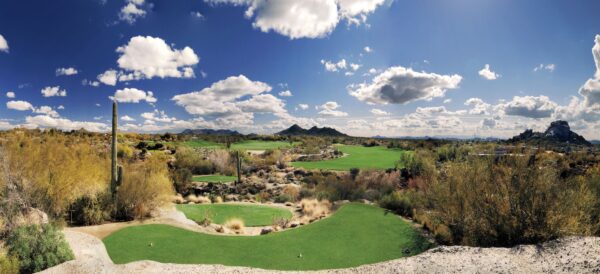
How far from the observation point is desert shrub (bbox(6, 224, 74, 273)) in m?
7.24

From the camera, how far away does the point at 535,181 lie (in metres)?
7.92

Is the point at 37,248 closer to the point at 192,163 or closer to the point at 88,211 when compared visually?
the point at 88,211

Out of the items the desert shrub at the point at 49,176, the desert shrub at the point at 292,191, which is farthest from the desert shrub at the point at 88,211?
the desert shrub at the point at 292,191

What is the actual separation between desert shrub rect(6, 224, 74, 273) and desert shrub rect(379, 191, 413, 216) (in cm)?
1054

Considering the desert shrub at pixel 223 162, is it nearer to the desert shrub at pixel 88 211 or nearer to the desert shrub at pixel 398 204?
the desert shrub at pixel 88 211

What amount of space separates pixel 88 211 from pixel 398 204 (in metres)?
11.3

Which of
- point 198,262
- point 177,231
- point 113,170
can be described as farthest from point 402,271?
point 113,170

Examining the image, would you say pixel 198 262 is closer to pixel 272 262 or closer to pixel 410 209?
pixel 272 262

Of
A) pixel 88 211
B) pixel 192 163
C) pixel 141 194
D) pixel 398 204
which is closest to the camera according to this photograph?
pixel 88 211

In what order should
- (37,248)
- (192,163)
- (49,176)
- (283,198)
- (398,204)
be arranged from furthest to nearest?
(192,163)
(283,198)
(398,204)
(49,176)
(37,248)

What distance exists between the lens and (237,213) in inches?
572

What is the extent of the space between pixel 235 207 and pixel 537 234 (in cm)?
1177

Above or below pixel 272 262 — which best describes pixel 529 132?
above

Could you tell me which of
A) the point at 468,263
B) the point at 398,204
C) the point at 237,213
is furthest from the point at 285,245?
the point at 237,213
